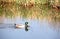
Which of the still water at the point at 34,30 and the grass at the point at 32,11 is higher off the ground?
the grass at the point at 32,11

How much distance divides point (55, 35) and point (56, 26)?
11 cm

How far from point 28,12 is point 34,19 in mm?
115

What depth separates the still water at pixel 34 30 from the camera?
1.70m

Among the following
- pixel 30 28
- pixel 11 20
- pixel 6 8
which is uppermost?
pixel 6 8

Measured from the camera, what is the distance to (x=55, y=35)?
67.4 inches

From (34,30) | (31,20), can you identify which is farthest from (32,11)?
(34,30)

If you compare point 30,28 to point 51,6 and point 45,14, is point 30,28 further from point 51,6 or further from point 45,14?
point 51,6

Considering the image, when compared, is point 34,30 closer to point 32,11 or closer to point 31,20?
point 31,20

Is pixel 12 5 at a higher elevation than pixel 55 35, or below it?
higher

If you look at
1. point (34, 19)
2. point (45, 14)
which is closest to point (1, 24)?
point (34, 19)

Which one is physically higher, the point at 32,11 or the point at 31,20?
the point at 32,11

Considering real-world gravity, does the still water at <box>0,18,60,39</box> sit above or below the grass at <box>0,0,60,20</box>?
below

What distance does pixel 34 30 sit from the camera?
5.62 feet

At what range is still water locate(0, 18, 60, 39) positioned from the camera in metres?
1.70
